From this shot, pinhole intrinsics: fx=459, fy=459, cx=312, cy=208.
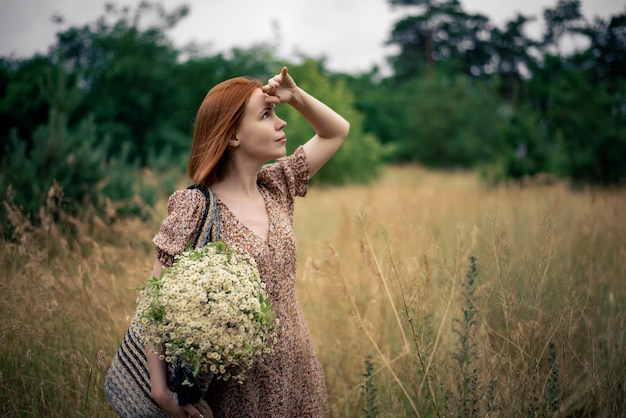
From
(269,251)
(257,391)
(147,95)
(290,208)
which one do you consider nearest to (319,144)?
(290,208)

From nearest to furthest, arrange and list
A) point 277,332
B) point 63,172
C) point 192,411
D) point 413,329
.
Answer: point 192,411 → point 277,332 → point 413,329 → point 63,172

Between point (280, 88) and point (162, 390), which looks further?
point (280, 88)

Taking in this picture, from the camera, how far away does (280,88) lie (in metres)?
1.97

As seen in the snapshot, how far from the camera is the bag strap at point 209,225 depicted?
67.2 inches

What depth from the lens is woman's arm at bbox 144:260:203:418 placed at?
1.58 metres

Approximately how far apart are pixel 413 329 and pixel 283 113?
1241cm

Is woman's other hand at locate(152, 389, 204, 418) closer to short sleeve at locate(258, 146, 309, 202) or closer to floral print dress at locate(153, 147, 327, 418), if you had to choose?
floral print dress at locate(153, 147, 327, 418)

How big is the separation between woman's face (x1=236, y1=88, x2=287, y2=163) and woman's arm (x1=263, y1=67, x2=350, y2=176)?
75 mm

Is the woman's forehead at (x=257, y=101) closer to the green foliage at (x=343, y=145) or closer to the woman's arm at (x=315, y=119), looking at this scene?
the woman's arm at (x=315, y=119)

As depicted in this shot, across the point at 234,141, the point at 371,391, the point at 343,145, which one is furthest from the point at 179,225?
the point at 343,145

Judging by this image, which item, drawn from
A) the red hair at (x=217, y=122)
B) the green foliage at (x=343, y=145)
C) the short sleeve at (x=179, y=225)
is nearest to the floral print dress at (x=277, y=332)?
the short sleeve at (x=179, y=225)

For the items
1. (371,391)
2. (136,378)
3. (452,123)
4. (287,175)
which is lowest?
(452,123)

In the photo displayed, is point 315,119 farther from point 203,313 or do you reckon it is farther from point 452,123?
point 452,123

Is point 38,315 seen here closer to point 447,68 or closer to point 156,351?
point 156,351
